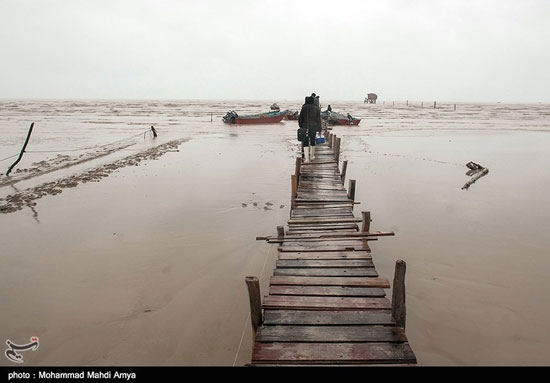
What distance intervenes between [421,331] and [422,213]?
5.87m

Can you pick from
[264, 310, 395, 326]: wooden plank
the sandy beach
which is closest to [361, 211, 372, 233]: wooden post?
the sandy beach

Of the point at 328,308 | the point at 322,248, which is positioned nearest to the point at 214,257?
the point at 322,248

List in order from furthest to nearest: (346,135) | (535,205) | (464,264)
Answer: (346,135) → (535,205) → (464,264)

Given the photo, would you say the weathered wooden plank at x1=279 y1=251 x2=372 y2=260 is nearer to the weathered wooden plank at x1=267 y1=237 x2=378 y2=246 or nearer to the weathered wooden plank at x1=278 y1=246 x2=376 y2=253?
the weathered wooden plank at x1=278 y1=246 x2=376 y2=253

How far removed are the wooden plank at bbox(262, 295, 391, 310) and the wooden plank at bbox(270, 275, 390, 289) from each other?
32 cm

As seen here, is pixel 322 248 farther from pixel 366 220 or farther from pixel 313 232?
pixel 366 220

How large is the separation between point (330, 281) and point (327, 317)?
884 mm

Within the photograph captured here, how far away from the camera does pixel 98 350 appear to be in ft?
15.8

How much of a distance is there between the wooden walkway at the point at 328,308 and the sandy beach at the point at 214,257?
3.22ft

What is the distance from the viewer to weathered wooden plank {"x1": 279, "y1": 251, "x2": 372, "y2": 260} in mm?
6016

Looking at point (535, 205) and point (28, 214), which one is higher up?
point (535, 205)

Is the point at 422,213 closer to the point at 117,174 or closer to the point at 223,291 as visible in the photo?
the point at 223,291

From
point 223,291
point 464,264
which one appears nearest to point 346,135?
point 464,264

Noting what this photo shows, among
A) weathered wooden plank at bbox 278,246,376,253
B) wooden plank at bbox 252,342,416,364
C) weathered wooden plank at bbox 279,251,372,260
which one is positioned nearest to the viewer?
wooden plank at bbox 252,342,416,364
